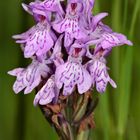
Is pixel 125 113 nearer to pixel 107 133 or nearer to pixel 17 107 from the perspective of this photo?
pixel 107 133

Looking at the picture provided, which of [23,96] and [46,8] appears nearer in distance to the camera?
[46,8]

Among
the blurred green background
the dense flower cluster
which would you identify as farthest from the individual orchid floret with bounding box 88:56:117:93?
the blurred green background

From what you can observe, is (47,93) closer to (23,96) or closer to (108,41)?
(108,41)

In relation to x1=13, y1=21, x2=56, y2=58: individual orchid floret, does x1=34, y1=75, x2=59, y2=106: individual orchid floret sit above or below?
below

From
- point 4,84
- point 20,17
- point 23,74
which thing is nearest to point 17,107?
point 4,84

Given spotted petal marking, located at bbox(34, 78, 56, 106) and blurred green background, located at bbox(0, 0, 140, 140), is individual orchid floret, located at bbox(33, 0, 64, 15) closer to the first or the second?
spotted petal marking, located at bbox(34, 78, 56, 106)

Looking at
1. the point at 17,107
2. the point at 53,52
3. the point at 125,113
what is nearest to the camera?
the point at 53,52

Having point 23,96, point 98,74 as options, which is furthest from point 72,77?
point 23,96
